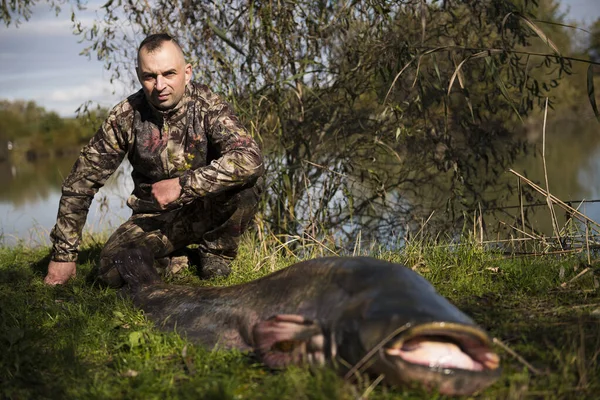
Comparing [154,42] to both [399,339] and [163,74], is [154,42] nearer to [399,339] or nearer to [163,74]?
[163,74]

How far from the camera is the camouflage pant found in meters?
4.92

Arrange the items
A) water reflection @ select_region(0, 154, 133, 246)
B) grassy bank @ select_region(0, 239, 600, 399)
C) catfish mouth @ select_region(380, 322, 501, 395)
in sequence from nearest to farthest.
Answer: catfish mouth @ select_region(380, 322, 501, 395), grassy bank @ select_region(0, 239, 600, 399), water reflection @ select_region(0, 154, 133, 246)

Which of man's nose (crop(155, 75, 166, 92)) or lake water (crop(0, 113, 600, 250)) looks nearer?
man's nose (crop(155, 75, 166, 92))

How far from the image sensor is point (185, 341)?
325 cm

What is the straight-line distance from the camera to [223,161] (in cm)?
454

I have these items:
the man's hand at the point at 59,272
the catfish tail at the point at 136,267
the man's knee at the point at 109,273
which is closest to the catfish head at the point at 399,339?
the catfish tail at the point at 136,267

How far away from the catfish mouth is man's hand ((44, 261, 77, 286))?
3493 mm

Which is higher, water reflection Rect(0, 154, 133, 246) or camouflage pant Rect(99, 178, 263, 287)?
camouflage pant Rect(99, 178, 263, 287)

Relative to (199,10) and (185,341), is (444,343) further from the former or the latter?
(199,10)

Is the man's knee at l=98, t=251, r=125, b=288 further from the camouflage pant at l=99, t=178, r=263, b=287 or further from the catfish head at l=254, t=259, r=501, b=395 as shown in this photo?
the catfish head at l=254, t=259, r=501, b=395

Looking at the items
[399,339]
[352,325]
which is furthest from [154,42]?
[399,339]

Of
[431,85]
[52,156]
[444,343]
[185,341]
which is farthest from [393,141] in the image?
[52,156]

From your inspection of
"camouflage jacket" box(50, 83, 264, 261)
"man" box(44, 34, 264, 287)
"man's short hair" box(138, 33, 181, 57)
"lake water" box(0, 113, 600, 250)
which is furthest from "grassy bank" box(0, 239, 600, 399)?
"lake water" box(0, 113, 600, 250)

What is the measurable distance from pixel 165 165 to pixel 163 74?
0.70 metres
